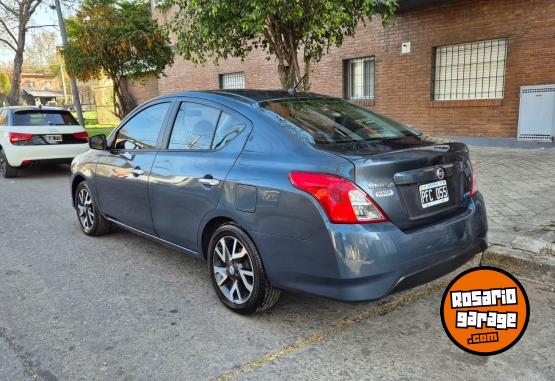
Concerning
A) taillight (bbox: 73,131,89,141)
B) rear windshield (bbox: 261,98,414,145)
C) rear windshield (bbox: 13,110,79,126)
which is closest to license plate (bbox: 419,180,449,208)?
rear windshield (bbox: 261,98,414,145)

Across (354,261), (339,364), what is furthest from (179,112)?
(339,364)

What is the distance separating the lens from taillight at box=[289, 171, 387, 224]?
254cm

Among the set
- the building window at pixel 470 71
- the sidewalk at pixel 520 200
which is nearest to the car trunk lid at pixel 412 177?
the sidewalk at pixel 520 200

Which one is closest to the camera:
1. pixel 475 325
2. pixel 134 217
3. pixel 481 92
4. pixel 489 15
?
pixel 475 325

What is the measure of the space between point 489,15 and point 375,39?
3090 millimetres

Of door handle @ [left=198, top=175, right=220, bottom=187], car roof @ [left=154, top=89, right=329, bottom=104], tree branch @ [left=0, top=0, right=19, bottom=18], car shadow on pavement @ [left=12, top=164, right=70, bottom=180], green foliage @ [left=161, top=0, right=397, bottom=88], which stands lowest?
car shadow on pavement @ [left=12, top=164, right=70, bottom=180]

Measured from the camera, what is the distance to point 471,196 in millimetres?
3176

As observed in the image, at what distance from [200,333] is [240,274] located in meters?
0.47

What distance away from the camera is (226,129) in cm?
338

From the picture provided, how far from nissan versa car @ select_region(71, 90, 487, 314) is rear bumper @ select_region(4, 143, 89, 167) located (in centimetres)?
631

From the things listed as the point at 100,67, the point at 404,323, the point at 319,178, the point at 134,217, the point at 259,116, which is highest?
the point at 100,67

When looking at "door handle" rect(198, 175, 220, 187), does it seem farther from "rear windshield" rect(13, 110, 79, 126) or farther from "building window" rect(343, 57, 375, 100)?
"building window" rect(343, 57, 375, 100)

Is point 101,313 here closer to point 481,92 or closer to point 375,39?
point 481,92

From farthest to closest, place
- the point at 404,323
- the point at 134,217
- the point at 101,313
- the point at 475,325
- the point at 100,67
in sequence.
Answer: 1. the point at 100,67
2. the point at 134,217
3. the point at 101,313
4. the point at 404,323
5. the point at 475,325
